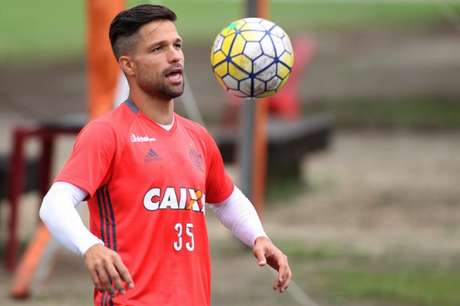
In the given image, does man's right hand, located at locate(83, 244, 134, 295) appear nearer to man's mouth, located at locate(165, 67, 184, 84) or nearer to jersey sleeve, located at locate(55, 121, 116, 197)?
jersey sleeve, located at locate(55, 121, 116, 197)

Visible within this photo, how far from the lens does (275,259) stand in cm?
452

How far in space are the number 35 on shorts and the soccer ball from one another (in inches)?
38.6

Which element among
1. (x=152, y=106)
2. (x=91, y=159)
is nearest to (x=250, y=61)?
(x=152, y=106)

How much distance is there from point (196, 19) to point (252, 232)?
92.3ft

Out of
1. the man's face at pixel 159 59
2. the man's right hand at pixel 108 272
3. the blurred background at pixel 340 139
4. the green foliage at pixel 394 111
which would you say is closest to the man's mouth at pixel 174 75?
the man's face at pixel 159 59

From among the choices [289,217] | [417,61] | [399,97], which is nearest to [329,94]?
[399,97]

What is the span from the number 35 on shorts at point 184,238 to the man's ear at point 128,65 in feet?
1.93

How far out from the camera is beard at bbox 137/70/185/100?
441 centimetres

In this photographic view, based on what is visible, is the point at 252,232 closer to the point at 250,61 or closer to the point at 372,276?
the point at 250,61

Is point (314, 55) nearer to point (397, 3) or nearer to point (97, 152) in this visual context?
point (397, 3)

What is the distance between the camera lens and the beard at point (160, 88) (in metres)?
4.41

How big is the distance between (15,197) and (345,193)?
4946mm

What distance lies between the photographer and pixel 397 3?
34312mm

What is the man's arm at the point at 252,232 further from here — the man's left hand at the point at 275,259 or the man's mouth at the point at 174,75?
the man's mouth at the point at 174,75
